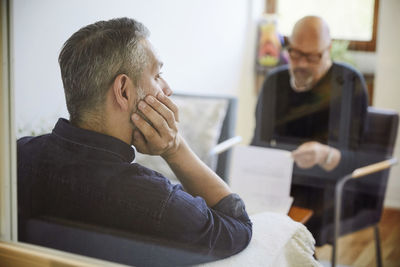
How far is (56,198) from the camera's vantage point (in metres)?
1.25

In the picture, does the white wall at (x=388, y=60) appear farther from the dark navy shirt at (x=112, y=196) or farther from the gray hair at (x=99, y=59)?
the gray hair at (x=99, y=59)

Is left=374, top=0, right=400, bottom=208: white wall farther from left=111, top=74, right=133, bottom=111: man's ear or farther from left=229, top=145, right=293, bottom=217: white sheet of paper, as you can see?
left=111, top=74, right=133, bottom=111: man's ear

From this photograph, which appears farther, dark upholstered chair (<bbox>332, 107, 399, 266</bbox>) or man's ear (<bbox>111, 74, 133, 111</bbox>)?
man's ear (<bbox>111, 74, 133, 111</bbox>)

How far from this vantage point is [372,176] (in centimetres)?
110

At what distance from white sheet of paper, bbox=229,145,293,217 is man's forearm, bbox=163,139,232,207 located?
0.14ft

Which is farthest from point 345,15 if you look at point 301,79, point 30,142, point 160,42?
point 30,142

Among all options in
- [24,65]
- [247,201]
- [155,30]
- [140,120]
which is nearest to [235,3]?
[155,30]

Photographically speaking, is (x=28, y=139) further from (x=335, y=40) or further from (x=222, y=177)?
(x=335, y=40)

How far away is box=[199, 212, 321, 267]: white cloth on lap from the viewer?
1.10 m

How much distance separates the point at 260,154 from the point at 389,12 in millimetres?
417

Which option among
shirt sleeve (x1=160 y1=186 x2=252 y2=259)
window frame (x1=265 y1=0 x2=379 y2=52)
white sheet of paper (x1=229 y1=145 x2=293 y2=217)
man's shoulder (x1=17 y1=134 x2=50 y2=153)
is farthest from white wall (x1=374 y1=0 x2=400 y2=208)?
man's shoulder (x1=17 y1=134 x2=50 y2=153)

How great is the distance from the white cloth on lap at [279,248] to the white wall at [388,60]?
0.24 meters

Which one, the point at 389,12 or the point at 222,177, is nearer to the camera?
the point at 389,12

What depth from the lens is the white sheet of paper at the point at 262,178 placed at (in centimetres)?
115
